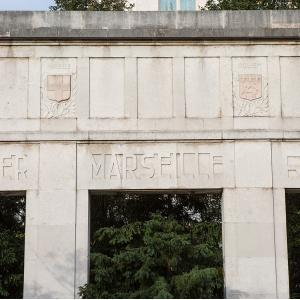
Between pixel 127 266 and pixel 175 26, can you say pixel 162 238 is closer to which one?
pixel 127 266

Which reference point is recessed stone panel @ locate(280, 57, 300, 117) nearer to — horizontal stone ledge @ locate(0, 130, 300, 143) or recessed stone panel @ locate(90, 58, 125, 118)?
horizontal stone ledge @ locate(0, 130, 300, 143)

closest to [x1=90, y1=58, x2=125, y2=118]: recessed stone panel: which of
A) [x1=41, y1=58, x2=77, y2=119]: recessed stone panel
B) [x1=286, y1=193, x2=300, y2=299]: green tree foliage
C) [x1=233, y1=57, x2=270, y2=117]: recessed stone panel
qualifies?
[x1=41, y1=58, x2=77, y2=119]: recessed stone panel

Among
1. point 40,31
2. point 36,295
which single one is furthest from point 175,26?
point 36,295

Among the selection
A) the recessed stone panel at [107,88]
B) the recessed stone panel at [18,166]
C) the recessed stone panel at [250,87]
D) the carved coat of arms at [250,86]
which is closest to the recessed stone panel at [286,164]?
the recessed stone panel at [250,87]

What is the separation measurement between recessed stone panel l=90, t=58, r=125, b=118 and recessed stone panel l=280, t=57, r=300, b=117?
3.88 m

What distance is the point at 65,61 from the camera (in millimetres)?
17828

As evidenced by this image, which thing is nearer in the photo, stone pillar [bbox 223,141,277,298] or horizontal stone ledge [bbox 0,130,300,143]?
stone pillar [bbox 223,141,277,298]

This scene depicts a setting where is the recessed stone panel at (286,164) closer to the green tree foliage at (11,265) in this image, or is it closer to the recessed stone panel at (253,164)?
the recessed stone panel at (253,164)

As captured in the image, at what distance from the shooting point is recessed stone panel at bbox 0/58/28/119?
57.4 feet

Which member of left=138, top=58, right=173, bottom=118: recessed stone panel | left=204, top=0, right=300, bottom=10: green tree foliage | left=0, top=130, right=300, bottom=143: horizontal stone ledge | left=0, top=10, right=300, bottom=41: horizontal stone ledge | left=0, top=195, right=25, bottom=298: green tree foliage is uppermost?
left=204, top=0, right=300, bottom=10: green tree foliage

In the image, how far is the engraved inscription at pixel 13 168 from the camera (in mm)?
17141

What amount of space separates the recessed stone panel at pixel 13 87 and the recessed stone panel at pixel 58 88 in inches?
17.9

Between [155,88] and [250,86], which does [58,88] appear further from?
[250,86]

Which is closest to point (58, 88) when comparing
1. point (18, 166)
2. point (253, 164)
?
point (18, 166)
